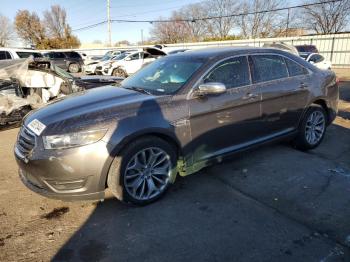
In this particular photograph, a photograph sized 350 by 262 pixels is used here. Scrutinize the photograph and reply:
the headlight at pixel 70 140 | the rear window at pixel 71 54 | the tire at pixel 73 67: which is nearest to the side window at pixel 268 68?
the headlight at pixel 70 140

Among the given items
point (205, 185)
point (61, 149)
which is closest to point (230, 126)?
point (205, 185)

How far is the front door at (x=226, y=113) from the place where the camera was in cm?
360

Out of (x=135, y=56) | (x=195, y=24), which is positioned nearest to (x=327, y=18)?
(x=195, y=24)

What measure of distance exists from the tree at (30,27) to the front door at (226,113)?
54.9 meters

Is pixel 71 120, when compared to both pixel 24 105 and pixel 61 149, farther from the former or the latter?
pixel 24 105

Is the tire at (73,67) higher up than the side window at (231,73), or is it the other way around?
the side window at (231,73)

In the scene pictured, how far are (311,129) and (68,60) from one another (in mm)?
22094

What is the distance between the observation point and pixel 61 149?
9.62ft

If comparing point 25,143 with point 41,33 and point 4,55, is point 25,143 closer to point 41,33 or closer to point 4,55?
point 4,55

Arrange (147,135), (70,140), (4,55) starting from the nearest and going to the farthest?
(70,140) → (147,135) → (4,55)

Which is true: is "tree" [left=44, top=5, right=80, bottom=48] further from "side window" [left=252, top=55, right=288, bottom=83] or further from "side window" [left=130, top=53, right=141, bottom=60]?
"side window" [left=252, top=55, right=288, bottom=83]

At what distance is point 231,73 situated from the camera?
396cm

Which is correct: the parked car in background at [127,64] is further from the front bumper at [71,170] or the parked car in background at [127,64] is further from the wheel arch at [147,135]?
the front bumper at [71,170]

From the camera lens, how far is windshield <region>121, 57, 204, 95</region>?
12.2ft
